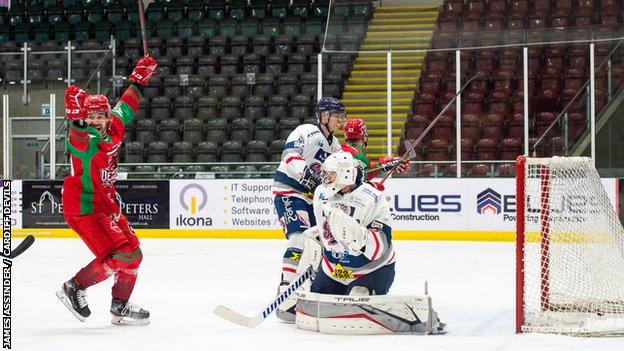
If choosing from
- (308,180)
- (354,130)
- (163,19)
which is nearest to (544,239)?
(308,180)

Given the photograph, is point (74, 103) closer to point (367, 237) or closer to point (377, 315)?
point (367, 237)

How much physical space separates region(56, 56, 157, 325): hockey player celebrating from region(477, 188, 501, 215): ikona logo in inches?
294

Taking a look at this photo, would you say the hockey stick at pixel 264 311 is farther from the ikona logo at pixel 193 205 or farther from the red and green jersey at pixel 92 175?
the ikona logo at pixel 193 205

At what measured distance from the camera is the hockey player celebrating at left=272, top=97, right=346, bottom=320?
18.2 ft

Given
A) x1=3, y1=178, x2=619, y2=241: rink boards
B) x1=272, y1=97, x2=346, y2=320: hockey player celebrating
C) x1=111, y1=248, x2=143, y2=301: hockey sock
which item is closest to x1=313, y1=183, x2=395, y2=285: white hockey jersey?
x1=272, y1=97, x2=346, y2=320: hockey player celebrating

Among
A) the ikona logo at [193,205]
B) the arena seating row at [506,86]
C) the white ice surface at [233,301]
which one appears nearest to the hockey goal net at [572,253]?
the white ice surface at [233,301]

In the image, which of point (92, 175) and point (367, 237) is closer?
point (367, 237)

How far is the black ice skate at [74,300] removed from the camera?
515cm

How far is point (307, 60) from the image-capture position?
15.9 meters

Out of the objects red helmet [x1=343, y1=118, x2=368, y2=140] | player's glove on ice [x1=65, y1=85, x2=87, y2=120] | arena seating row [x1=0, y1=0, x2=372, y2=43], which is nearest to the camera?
player's glove on ice [x1=65, y1=85, x2=87, y2=120]

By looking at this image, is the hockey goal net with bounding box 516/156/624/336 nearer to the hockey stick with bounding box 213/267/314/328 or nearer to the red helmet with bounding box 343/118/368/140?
the hockey stick with bounding box 213/267/314/328

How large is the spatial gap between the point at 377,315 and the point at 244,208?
327 inches

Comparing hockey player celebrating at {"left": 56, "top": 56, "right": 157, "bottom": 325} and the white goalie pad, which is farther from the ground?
hockey player celebrating at {"left": 56, "top": 56, "right": 157, "bottom": 325}

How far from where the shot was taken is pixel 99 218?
5.17 meters
